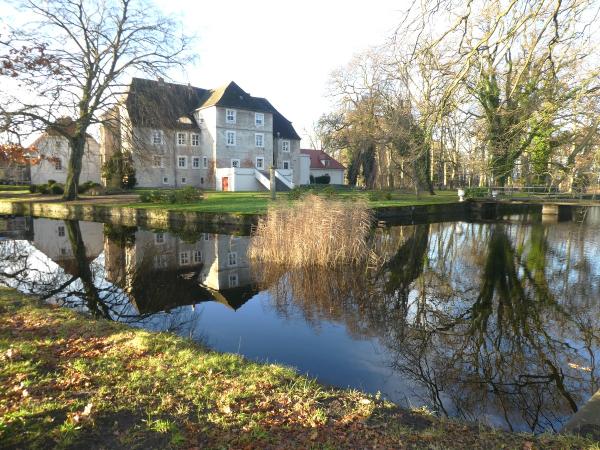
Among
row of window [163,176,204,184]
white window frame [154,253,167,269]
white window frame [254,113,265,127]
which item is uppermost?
white window frame [254,113,265,127]

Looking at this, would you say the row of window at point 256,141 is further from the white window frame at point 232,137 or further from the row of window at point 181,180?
the row of window at point 181,180

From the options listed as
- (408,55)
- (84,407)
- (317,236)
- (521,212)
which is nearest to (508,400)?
(84,407)

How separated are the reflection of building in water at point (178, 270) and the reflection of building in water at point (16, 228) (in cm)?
391

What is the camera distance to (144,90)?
23625 millimetres

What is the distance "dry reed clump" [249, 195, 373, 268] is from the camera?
10.3 meters

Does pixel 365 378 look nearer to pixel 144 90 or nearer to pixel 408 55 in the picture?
pixel 408 55

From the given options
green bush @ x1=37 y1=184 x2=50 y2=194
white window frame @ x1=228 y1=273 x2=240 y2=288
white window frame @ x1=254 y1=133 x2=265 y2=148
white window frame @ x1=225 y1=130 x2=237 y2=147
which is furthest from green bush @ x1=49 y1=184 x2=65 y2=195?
white window frame @ x1=228 y1=273 x2=240 y2=288

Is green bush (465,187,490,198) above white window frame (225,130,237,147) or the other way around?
the other way around

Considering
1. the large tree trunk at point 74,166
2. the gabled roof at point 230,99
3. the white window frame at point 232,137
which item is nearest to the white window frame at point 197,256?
the large tree trunk at point 74,166

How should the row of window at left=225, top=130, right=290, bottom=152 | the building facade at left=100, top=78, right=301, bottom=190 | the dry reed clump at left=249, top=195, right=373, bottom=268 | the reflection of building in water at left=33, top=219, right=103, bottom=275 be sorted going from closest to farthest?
1. the dry reed clump at left=249, top=195, right=373, bottom=268
2. the reflection of building in water at left=33, top=219, right=103, bottom=275
3. the building facade at left=100, top=78, right=301, bottom=190
4. the row of window at left=225, top=130, right=290, bottom=152

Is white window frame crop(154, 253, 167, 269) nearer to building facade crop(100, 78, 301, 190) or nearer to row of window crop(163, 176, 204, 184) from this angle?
building facade crop(100, 78, 301, 190)

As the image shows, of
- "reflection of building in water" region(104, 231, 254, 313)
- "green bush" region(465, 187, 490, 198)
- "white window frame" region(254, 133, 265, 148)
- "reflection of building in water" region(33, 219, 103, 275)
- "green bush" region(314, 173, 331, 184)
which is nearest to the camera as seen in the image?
"reflection of building in water" region(104, 231, 254, 313)

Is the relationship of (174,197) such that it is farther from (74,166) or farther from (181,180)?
(181,180)

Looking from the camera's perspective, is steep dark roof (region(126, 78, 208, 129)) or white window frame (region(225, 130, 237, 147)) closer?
steep dark roof (region(126, 78, 208, 129))
